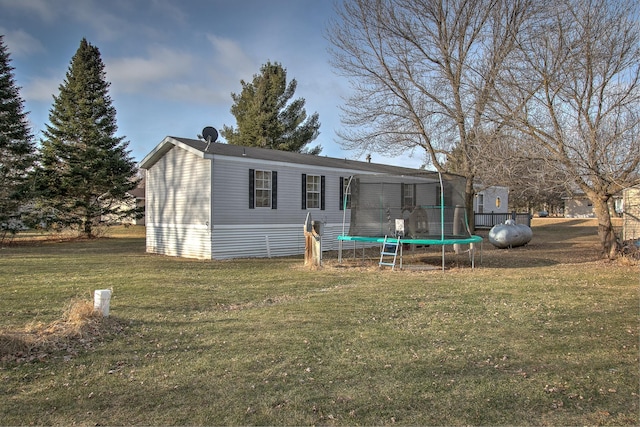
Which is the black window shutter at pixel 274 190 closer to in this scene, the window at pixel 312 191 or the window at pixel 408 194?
the window at pixel 312 191

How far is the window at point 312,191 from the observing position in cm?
1490

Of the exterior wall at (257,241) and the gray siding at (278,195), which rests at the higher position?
the gray siding at (278,195)

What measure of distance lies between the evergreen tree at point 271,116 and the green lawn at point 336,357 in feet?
77.7

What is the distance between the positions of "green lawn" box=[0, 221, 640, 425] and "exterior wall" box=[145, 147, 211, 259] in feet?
16.3

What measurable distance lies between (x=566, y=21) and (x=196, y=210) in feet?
35.3

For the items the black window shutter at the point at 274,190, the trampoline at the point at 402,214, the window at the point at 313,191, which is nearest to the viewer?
the trampoline at the point at 402,214

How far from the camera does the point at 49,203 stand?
819 inches

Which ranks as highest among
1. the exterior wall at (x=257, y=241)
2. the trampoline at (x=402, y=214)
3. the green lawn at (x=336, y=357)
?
the trampoline at (x=402, y=214)

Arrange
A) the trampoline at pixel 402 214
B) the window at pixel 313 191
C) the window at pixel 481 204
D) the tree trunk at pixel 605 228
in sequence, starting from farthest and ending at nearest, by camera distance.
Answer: the window at pixel 481 204, the window at pixel 313 191, the tree trunk at pixel 605 228, the trampoline at pixel 402 214

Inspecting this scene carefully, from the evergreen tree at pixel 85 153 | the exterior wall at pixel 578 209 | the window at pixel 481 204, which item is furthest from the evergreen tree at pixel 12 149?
the exterior wall at pixel 578 209

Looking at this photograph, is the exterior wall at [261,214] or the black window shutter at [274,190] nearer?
the exterior wall at [261,214]

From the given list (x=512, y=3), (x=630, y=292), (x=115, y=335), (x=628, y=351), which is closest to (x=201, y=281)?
(x=115, y=335)

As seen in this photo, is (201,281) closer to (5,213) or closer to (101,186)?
(5,213)

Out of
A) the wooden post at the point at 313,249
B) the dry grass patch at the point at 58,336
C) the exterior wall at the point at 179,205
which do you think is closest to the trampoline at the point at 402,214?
the wooden post at the point at 313,249
